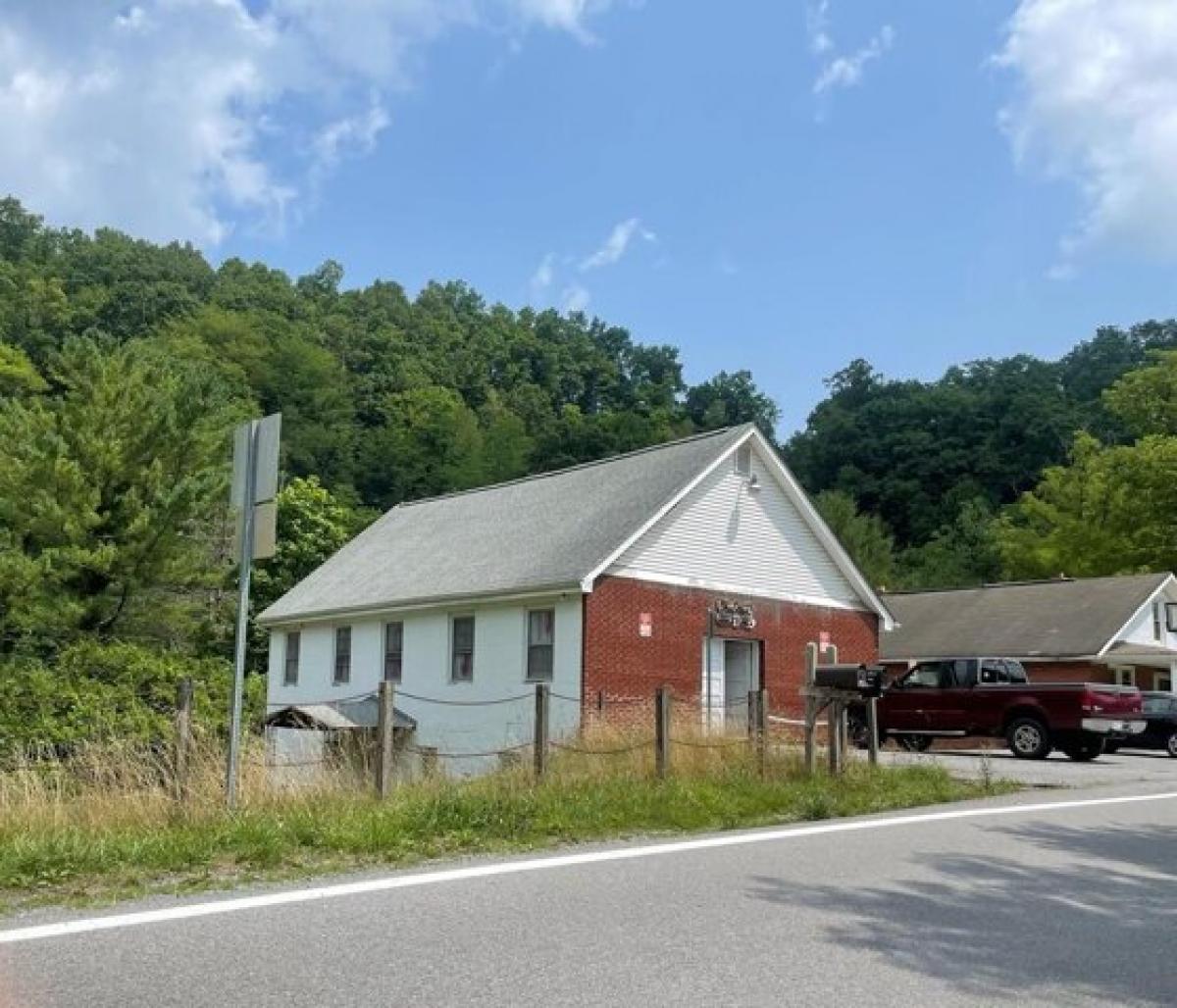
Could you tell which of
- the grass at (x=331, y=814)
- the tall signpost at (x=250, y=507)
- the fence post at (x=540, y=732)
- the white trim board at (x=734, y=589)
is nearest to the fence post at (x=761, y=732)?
the grass at (x=331, y=814)

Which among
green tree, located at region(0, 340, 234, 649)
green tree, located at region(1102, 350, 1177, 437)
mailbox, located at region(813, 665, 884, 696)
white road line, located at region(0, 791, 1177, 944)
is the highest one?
green tree, located at region(1102, 350, 1177, 437)

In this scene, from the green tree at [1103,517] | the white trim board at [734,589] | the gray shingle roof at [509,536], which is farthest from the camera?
the green tree at [1103,517]

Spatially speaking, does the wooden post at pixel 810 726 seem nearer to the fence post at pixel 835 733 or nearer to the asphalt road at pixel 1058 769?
the fence post at pixel 835 733

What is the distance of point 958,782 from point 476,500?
63.4ft

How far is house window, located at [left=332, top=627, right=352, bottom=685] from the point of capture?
29.6 m

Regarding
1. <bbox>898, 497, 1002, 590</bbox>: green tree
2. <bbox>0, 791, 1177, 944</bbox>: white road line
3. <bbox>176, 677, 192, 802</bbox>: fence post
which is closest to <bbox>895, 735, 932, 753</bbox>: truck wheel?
<bbox>0, 791, 1177, 944</bbox>: white road line

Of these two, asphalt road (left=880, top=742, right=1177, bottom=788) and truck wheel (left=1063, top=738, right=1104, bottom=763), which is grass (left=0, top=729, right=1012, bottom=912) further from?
truck wheel (left=1063, top=738, right=1104, bottom=763)

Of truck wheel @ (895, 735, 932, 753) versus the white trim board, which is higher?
the white trim board

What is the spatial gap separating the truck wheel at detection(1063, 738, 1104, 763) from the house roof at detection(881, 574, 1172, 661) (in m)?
12.1

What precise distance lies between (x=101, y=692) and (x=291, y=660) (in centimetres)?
475

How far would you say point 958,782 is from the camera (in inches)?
605

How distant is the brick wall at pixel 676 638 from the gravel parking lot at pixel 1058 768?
4.12 meters

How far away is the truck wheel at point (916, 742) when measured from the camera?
25.1 m

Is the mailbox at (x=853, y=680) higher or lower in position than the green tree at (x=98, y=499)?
lower
